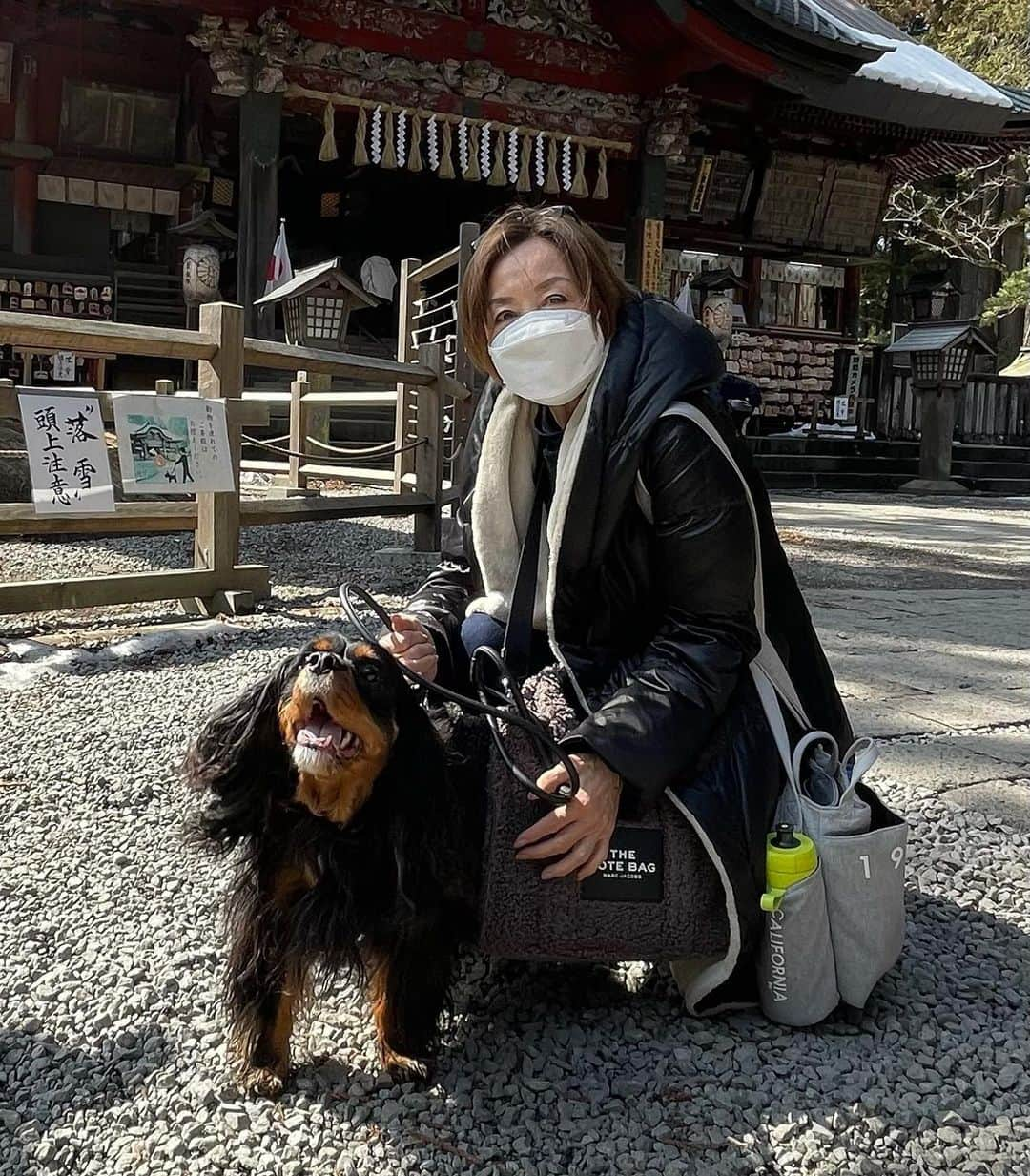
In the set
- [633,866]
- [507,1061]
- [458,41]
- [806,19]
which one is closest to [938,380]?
[806,19]

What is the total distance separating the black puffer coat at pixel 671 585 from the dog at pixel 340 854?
0.27 metres

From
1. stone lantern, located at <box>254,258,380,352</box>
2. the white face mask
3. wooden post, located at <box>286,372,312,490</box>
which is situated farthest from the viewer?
wooden post, located at <box>286,372,312,490</box>

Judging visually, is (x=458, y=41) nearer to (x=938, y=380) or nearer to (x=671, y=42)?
(x=671, y=42)

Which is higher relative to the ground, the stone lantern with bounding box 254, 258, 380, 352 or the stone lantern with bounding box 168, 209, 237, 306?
the stone lantern with bounding box 168, 209, 237, 306

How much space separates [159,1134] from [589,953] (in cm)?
70

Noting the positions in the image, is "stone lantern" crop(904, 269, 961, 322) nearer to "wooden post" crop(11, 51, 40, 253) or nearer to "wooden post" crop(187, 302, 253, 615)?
"wooden post" crop(11, 51, 40, 253)

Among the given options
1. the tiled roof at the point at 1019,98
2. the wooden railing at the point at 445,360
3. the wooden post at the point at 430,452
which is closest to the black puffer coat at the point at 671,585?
the wooden post at the point at 430,452

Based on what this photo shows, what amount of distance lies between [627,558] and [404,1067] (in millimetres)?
888

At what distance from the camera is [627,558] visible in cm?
191

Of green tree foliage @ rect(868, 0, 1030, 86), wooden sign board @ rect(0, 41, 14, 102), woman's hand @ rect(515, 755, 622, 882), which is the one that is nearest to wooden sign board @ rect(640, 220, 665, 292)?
wooden sign board @ rect(0, 41, 14, 102)

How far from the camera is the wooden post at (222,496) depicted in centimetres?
495

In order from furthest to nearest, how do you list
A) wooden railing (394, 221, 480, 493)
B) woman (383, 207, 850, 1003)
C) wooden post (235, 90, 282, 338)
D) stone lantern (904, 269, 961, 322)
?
stone lantern (904, 269, 961, 322), wooden post (235, 90, 282, 338), wooden railing (394, 221, 480, 493), woman (383, 207, 850, 1003)

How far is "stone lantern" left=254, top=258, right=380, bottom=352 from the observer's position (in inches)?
300

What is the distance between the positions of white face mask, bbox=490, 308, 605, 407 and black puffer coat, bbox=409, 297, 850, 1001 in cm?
5
